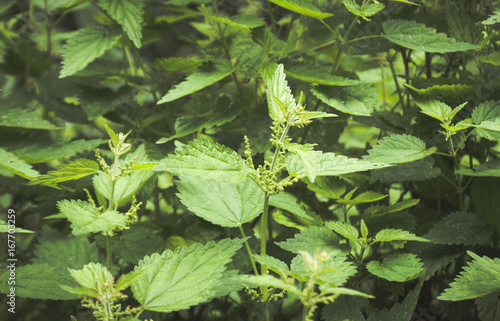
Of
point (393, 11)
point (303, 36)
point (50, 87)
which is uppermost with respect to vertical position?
point (393, 11)

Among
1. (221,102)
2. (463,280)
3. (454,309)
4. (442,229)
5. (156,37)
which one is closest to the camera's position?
(463,280)

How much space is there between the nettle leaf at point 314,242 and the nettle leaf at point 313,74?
356 millimetres

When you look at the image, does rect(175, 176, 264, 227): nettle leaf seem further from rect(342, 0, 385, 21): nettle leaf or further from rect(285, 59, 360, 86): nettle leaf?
rect(342, 0, 385, 21): nettle leaf

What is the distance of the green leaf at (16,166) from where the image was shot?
1.08 metres

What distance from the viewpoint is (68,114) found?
1632mm

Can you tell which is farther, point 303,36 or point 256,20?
point 303,36

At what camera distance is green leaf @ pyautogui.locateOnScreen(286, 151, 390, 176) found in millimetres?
860

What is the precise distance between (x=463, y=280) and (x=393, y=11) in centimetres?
82

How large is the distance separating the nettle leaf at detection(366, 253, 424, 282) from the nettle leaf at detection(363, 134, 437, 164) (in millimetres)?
214

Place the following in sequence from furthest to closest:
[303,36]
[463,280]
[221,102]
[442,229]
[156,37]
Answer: [303,36] < [156,37] < [221,102] < [442,229] < [463,280]

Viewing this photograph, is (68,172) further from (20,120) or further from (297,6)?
(297,6)

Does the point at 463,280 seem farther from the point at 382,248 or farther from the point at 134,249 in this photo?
the point at 134,249

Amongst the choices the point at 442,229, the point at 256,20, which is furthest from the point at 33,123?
the point at 442,229

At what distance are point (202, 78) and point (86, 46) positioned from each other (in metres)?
0.34
